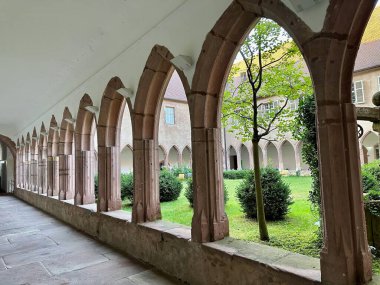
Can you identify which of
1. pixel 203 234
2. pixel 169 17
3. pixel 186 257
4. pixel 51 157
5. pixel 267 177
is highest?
pixel 169 17

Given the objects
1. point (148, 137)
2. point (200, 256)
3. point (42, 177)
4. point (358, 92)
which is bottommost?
point (200, 256)

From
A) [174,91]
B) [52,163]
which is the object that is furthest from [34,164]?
[174,91]

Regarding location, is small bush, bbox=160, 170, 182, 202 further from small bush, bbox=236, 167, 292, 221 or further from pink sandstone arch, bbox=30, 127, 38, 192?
pink sandstone arch, bbox=30, 127, 38, 192

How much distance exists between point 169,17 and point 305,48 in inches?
66.0

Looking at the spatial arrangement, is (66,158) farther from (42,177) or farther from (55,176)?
(42,177)

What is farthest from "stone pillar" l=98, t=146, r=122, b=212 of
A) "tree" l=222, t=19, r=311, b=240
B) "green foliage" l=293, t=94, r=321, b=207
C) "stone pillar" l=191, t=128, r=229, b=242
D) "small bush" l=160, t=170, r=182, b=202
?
"small bush" l=160, t=170, r=182, b=202

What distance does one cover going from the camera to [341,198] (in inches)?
64.6

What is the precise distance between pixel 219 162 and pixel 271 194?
209 cm

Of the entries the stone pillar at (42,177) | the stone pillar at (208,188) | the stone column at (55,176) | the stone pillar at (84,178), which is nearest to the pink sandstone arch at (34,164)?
the stone pillar at (42,177)

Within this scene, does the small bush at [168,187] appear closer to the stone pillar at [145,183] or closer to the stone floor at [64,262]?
the stone floor at [64,262]

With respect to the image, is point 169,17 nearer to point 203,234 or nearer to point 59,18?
point 59,18

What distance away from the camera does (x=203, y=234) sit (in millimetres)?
2498

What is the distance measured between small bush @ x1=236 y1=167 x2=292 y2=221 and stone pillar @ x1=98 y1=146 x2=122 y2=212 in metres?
1.97

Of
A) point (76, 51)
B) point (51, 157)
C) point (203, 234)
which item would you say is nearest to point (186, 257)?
point (203, 234)
